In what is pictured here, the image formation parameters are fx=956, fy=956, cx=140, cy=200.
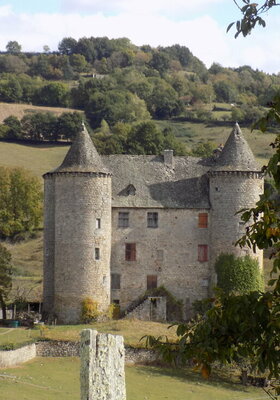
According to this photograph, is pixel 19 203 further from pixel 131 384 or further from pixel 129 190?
pixel 131 384

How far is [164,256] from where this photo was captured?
54844mm

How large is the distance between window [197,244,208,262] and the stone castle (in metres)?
0.03

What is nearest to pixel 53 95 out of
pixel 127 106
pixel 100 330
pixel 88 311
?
pixel 127 106

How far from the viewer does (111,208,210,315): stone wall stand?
54531 mm

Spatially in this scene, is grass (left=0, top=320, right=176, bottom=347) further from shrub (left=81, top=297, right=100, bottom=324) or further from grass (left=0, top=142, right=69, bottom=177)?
grass (left=0, top=142, right=69, bottom=177)

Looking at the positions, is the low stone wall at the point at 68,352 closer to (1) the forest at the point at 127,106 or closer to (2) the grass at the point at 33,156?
(1) the forest at the point at 127,106

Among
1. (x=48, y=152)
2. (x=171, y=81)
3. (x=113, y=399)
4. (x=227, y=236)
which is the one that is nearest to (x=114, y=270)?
(x=227, y=236)

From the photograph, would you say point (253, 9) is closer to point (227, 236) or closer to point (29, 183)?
point (227, 236)

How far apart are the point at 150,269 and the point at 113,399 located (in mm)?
29990

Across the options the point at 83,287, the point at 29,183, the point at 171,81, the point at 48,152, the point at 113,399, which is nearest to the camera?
the point at 113,399

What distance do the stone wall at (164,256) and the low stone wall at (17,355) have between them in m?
7.85

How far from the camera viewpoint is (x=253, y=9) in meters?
13.2

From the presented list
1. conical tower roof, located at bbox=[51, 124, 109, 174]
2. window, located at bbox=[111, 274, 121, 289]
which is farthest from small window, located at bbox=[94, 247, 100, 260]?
conical tower roof, located at bbox=[51, 124, 109, 174]

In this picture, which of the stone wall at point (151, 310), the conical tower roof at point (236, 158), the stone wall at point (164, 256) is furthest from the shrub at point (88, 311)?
the conical tower roof at point (236, 158)
